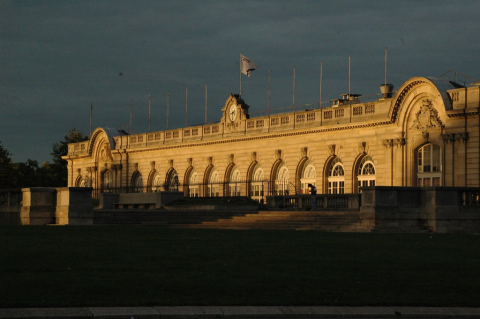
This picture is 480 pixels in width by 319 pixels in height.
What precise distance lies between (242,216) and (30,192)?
10.4 meters

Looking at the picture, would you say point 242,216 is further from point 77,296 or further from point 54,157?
point 54,157

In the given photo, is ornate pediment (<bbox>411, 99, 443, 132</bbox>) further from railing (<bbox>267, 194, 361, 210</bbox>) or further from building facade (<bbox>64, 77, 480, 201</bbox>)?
railing (<bbox>267, 194, 361, 210</bbox>)

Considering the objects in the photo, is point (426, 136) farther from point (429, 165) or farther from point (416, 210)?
point (416, 210)

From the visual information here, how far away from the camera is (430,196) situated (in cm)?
3328

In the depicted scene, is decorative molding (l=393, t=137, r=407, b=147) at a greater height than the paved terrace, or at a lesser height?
greater

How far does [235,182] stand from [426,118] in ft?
72.6

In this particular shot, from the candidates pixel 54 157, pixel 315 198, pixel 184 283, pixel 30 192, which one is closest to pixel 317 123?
pixel 315 198

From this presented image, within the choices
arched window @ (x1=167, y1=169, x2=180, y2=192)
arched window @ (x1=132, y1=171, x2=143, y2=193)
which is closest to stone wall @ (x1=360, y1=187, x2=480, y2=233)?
arched window @ (x1=167, y1=169, x2=180, y2=192)

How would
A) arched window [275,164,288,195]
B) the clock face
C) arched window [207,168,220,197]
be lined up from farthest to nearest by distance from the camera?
arched window [207,168,220,197], the clock face, arched window [275,164,288,195]

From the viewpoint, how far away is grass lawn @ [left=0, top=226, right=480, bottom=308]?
1281 centimetres

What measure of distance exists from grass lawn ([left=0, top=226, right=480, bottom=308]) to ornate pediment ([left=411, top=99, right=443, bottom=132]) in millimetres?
30434

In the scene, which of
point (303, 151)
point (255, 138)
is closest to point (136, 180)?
point (255, 138)

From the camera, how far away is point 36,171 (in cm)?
10819

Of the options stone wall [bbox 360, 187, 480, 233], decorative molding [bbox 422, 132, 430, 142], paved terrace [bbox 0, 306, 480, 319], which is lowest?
paved terrace [bbox 0, 306, 480, 319]
